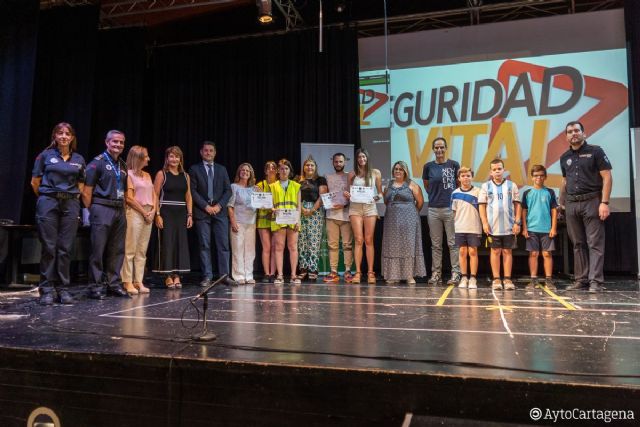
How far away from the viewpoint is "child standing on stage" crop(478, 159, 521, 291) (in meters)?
4.46

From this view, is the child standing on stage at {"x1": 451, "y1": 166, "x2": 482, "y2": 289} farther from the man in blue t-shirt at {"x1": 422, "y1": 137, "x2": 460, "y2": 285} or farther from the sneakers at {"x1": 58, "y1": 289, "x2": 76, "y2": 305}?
the sneakers at {"x1": 58, "y1": 289, "x2": 76, "y2": 305}

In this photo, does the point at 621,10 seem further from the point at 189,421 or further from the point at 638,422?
the point at 189,421

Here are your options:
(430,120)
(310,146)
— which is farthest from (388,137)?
(310,146)

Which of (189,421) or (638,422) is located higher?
(638,422)

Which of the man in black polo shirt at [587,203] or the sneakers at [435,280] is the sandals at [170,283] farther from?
the man in black polo shirt at [587,203]

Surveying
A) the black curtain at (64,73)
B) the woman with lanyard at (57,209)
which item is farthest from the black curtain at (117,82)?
the woman with lanyard at (57,209)

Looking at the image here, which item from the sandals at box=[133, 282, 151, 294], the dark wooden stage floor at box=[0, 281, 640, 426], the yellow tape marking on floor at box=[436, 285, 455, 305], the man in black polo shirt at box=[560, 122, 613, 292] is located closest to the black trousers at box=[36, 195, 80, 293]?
the sandals at box=[133, 282, 151, 294]

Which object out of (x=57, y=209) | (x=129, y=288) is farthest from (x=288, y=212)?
(x=57, y=209)

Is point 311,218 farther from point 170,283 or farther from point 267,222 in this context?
point 170,283

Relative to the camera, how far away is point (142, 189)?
4270mm

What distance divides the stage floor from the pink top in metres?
0.98

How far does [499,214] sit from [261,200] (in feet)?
8.50

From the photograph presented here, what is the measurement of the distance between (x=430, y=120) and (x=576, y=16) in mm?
2326

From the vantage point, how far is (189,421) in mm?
1601
